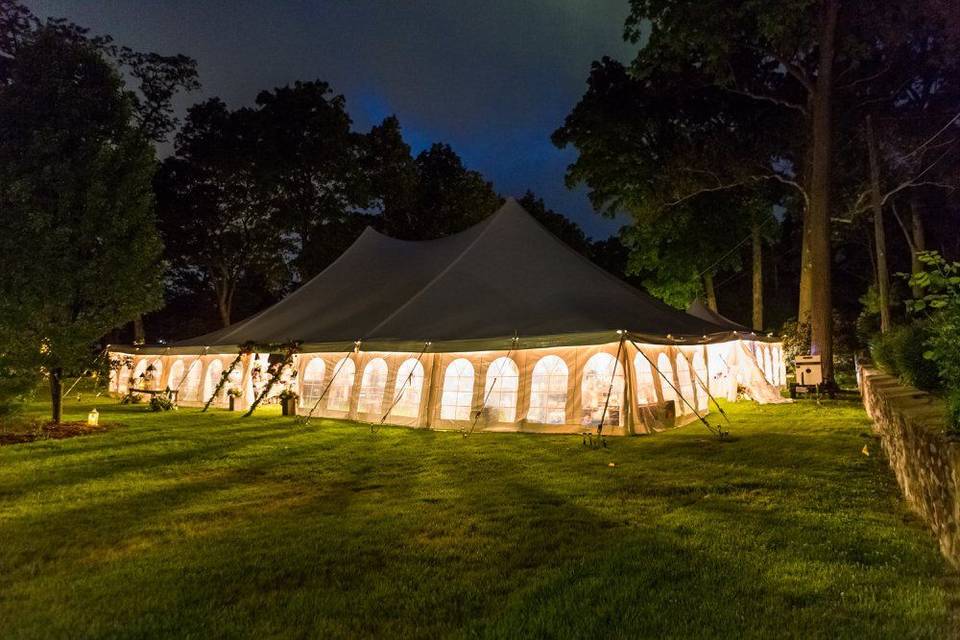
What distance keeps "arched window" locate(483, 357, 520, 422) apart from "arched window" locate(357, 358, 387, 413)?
2.10m

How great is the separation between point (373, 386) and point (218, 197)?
18.6m

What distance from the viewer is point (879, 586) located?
3150mm

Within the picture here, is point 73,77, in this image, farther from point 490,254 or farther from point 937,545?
point 937,545

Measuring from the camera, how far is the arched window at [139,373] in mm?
15574

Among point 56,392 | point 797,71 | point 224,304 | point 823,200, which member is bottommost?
point 56,392

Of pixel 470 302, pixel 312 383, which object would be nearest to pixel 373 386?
pixel 312 383

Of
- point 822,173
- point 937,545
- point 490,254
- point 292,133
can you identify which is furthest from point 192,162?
point 937,545

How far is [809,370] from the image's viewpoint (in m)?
13.7

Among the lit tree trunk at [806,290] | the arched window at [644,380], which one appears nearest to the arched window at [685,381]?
the arched window at [644,380]

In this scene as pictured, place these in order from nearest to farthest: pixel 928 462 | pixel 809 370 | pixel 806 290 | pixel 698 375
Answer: pixel 928 462 → pixel 698 375 → pixel 809 370 → pixel 806 290

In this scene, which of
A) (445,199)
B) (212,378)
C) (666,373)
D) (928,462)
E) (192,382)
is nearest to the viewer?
(928,462)

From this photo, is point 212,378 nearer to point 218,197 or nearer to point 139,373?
point 139,373

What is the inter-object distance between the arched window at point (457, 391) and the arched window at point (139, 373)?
9.64 meters

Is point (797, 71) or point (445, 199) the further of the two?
point (445, 199)
